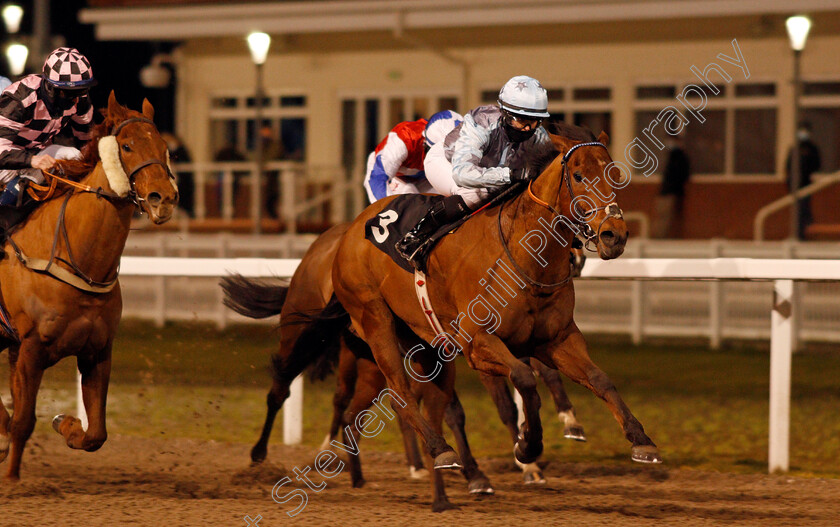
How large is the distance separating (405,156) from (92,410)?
1870mm

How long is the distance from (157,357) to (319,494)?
193 inches

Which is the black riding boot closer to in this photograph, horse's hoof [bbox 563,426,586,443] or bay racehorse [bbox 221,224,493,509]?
bay racehorse [bbox 221,224,493,509]

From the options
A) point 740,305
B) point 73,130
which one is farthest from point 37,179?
point 740,305

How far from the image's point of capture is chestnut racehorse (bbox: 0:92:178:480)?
466cm

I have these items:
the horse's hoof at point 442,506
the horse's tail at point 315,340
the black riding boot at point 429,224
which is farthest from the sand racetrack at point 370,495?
the black riding boot at point 429,224

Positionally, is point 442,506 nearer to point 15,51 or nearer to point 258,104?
point 258,104

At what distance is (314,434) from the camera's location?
659cm

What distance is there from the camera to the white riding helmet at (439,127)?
209 inches

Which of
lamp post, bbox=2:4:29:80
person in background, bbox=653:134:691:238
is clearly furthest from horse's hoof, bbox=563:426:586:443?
lamp post, bbox=2:4:29:80

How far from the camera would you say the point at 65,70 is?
15.9 ft

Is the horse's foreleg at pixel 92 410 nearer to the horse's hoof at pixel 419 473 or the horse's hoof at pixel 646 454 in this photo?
the horse's hoof at pixel 419 473

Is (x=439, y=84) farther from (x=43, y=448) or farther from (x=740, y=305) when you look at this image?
(x=43, y=448)

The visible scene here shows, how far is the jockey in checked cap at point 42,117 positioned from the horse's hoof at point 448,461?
202 centimetres

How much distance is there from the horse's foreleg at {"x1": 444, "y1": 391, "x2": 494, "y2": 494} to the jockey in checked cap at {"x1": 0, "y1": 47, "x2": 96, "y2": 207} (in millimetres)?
1963
